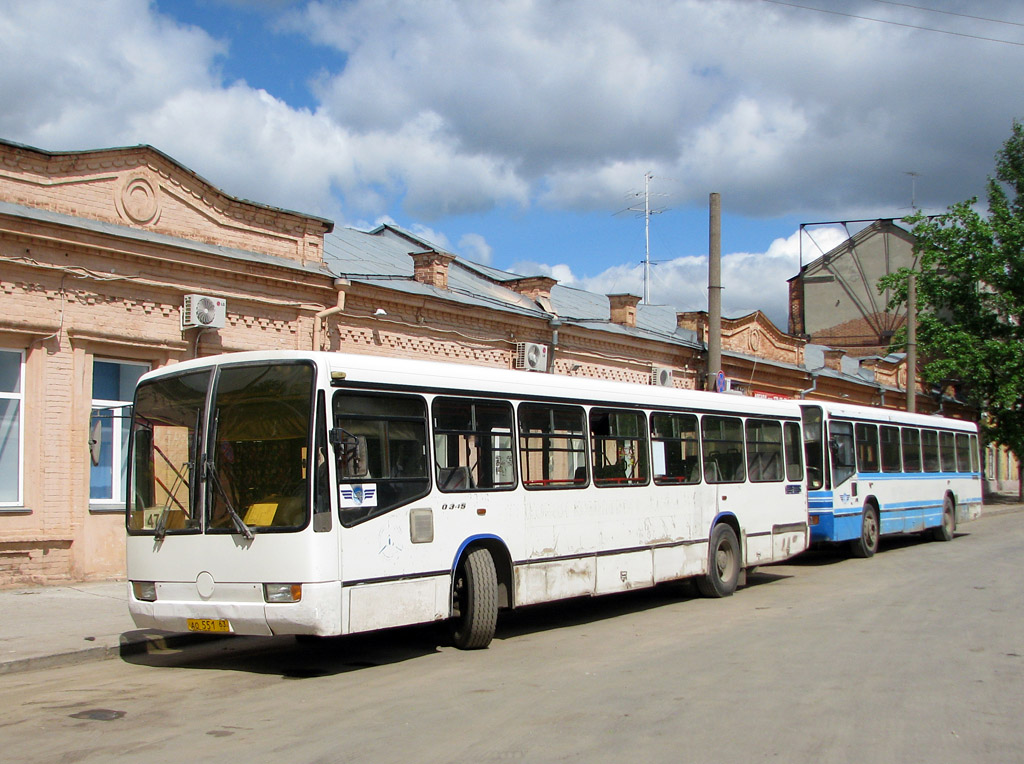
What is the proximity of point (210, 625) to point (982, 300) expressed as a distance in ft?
128

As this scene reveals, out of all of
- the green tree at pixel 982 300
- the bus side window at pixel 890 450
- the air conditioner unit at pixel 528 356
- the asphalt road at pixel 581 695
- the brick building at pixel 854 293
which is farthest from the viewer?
the brick building at pixel 854 293

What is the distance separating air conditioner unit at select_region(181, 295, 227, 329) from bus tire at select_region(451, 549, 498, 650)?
23.4 ft

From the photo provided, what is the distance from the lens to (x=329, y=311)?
1684 centimetres

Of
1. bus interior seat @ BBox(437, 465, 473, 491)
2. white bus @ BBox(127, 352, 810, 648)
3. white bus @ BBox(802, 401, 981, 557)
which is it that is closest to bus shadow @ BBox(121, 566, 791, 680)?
white bus @ BBox(127, 352, 810, 648)

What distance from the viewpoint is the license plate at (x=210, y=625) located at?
816 centimetres

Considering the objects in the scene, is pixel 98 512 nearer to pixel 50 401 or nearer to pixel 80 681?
pixel 50 401

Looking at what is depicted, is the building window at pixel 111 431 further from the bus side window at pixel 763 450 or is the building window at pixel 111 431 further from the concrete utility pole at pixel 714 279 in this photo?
the concrete utility pole at pixel 714 279

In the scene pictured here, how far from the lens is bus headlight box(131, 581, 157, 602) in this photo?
341 inches

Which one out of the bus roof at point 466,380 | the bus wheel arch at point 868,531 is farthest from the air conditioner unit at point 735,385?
the bus roof at point 466,380

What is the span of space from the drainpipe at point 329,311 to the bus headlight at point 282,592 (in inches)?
352

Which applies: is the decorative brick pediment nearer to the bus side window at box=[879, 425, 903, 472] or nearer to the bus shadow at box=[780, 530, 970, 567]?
the bus shadow at box=[780, 530, 970, 567]

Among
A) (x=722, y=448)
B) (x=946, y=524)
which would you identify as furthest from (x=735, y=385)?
(x=722, y=448)

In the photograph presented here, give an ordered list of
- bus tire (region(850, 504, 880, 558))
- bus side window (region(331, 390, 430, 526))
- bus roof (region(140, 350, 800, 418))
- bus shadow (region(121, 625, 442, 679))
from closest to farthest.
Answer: bus side window (region(331, 390, 430, 526)), bus roof (region(140, 350, 800, 418)), bus shadow (region(121, 625, 442, 679)), bus tire (region(850, 504, 880, 558))

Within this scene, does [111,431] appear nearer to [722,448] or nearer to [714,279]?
[722,448]
